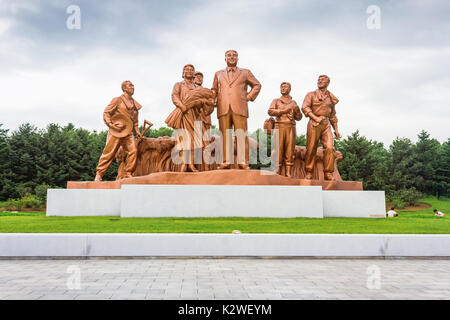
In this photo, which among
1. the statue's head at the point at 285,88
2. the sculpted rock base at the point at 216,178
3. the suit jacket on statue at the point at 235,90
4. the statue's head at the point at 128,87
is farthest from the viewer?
the statue's head at the point at 285,88

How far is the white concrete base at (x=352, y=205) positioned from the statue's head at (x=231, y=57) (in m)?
4.19

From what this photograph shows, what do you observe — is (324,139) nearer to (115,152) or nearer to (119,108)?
(119,108)

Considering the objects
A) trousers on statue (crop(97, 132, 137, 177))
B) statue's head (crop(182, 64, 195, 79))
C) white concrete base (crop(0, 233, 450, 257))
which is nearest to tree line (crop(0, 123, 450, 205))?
trousers on statue (crop(97, 132, 137, 177))

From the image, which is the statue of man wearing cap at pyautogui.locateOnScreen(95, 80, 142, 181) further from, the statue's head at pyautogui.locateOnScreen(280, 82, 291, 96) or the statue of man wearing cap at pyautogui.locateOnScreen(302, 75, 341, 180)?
the statue of man wearing cap at pyautogui.locateOnScreen(302, 75, 341, 180)

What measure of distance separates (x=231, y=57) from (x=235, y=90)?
3.03 ft

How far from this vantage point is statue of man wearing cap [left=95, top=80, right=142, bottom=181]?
10.5 metres

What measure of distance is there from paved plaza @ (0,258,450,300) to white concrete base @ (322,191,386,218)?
4.32 meters

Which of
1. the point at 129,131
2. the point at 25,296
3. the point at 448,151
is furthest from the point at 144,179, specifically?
the point at 448,151

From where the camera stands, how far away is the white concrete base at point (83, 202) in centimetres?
927

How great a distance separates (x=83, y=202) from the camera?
935 centimetres

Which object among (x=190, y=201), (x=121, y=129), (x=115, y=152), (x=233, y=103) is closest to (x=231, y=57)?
(x=233, y=103)

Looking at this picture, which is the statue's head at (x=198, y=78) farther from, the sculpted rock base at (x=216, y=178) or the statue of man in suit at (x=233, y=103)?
the sculpted rock base at (x=216, y=178)

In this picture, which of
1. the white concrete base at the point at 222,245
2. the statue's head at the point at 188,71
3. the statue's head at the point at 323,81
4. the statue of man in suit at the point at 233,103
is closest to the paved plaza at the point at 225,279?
the white concrete base at the point at 222,245
